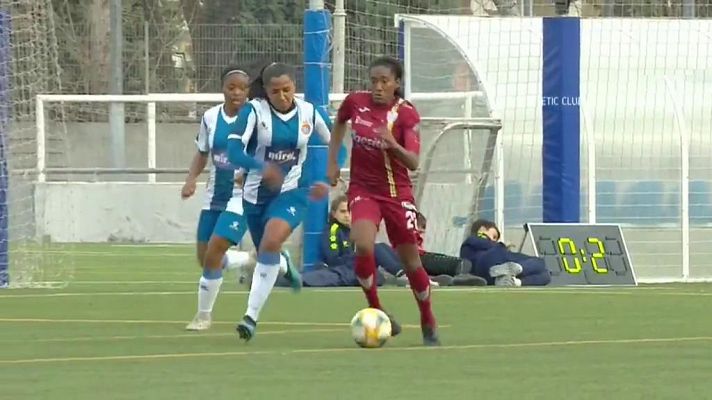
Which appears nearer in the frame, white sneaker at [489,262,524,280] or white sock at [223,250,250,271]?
white sock at [223,250,250,271]

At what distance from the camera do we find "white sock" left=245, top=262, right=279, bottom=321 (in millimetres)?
13031

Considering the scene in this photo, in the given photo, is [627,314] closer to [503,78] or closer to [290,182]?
[290,182]

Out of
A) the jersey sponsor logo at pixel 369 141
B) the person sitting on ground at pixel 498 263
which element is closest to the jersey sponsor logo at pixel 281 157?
the jersey sponsor logo at pixel 369 141

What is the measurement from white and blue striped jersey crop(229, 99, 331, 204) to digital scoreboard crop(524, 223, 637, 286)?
8.00 m

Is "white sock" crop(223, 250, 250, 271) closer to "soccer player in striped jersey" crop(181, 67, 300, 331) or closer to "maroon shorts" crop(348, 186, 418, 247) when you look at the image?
"soccer player in striped jersey" crop(181, 67, 300, 331)

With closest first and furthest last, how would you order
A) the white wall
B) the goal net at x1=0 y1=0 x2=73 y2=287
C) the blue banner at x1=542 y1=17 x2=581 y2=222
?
1. the goal net at x1=0 y1=0 x2=73 y2=287
2. the blue banner at x1=542 y1=17 x2=581 y2=222
3. the white wall

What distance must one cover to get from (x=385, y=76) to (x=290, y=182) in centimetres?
131

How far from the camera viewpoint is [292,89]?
13.5 metres

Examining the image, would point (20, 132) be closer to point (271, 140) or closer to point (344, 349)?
point (271, 140)

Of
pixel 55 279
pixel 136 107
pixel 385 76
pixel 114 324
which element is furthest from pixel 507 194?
pixel 136 107

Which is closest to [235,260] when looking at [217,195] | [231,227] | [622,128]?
[217,195]

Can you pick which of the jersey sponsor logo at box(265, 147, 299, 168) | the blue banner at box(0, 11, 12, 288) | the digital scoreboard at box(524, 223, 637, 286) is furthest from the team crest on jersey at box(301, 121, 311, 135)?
the digital scoreboard at box(524, 223, 637, 286)

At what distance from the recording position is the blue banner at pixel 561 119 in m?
21.8

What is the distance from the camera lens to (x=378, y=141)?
1266 cm
